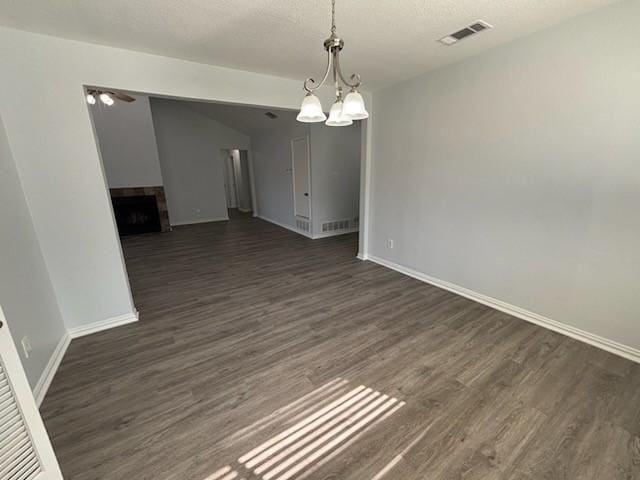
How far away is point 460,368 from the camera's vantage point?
6.80 ft

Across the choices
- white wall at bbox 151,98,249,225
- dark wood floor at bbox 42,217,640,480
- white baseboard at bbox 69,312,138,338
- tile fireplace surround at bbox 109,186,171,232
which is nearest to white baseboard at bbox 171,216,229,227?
white wall at bbox 151,98,249,225

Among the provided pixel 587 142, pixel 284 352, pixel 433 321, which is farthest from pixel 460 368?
pixel 587 142

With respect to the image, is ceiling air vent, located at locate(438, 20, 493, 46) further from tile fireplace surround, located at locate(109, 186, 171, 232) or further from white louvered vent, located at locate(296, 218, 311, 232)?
tile fireplace surround, located at locate(109, 186, 171, 232)

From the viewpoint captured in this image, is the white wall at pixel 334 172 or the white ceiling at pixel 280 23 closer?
the white ceiling at pixel 280 23

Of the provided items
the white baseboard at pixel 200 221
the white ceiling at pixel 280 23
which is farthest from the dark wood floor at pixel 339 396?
the white baseboard at pixel 200 221

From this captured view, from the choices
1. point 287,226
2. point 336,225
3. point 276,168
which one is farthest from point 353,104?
point 276,168

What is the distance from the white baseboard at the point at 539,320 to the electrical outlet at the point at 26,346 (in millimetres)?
3812

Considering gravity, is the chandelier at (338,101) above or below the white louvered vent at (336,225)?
above

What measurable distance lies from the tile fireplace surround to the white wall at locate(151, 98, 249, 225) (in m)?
0.61

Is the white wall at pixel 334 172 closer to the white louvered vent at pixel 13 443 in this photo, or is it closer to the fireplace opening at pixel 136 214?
the fireplace opening at pixel 136 214

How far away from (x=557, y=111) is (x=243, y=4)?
2586mm

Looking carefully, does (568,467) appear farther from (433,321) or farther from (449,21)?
(449,21)

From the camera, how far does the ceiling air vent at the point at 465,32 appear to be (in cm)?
213

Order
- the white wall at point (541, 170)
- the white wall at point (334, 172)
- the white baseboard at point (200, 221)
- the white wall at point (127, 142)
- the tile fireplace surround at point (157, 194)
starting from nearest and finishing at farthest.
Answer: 1. the white wall at point (541, 170)
2. the white wall at point (334, 172)
3. the white wall at point (127, 142)
4. the tile fireplace surround at point (157, 194)
5. the white baseboard at point (200, 221)
